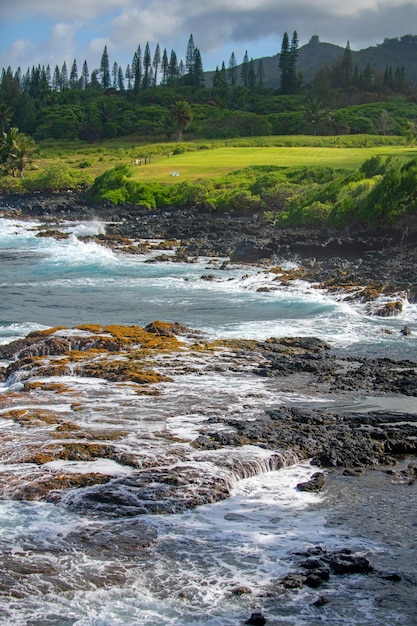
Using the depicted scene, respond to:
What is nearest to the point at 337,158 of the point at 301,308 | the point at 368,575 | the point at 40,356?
the point at 301,308

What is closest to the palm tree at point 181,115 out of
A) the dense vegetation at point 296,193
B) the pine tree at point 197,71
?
the dense vegetation at point 296,193

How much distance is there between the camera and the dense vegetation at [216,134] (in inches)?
1820

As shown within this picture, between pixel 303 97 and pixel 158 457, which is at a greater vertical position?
pixel 303 97

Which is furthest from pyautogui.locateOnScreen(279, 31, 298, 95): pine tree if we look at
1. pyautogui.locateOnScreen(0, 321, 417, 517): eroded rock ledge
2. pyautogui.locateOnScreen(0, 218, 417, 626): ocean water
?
pyautogui.locateOnScreen(0, 218, 417, 626): ocean water

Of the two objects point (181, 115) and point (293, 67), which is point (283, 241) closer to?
point (181, 115)

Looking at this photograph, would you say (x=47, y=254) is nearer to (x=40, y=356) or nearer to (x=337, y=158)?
(x=40, y=356)

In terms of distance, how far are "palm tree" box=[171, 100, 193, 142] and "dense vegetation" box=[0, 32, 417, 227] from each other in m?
0.16

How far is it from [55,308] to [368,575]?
20.1 meters

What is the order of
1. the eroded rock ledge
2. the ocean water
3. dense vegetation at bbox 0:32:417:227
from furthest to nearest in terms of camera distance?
dense vegetation at bbox 0:32:417:227, the eroded rock ledge, the ocean water

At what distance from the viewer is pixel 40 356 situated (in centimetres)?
1920

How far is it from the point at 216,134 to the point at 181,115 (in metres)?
7.00

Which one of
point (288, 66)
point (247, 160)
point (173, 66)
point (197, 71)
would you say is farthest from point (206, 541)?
point (173, 66)

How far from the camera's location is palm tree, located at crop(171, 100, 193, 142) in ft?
293

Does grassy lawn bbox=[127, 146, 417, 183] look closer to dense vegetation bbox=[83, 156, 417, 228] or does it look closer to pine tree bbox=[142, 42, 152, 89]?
dense vegetation bbox=[83, 156, 417, 228]
